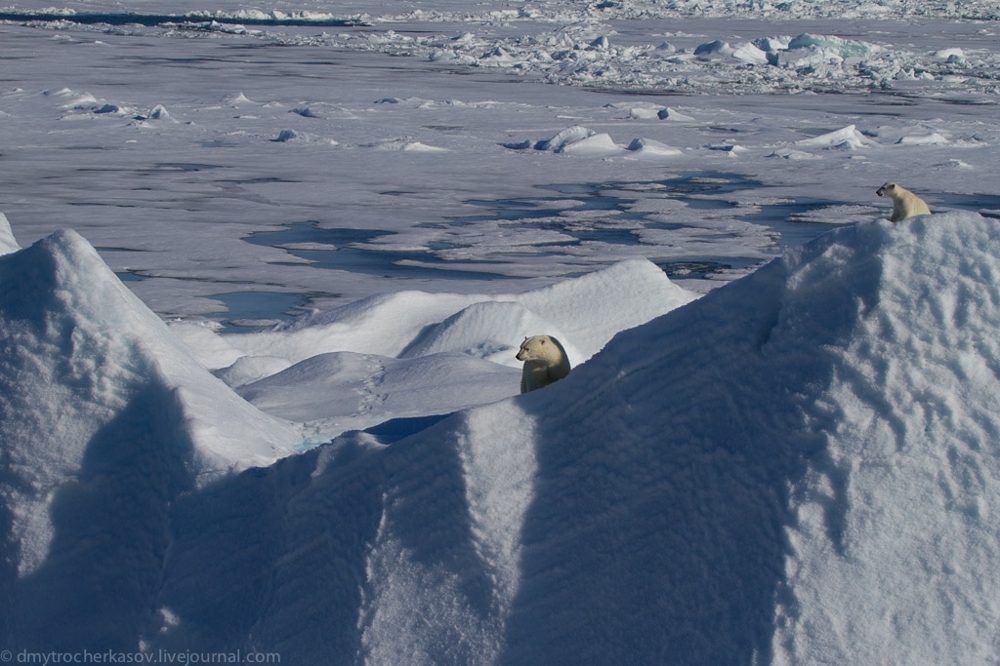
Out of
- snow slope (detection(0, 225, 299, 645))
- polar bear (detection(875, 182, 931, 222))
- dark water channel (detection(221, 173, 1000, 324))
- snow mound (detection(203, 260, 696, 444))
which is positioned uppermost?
polar bear (detection(875, 182, 931, 222))

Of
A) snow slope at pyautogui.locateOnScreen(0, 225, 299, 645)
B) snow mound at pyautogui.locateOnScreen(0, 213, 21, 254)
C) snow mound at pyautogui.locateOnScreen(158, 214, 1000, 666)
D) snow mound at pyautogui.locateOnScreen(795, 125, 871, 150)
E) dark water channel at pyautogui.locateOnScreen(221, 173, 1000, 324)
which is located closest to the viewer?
snow mound at pyautogui.locateOnScreen(158, 214, 1000, 666)

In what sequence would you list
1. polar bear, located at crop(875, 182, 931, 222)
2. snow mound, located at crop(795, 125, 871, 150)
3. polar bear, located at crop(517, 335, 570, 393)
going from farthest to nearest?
snow mound, located at crop(795, 125, 871, 150), polar bear, located at crop(875, 182, 931, 222), polar bear, located at crop(517, 335, 570, 393)

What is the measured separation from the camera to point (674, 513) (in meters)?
2.04

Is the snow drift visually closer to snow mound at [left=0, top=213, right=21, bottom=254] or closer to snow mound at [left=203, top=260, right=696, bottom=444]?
snow mound at [left=203, top=260, right=696, bottom=444]

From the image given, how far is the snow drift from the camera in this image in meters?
1.84

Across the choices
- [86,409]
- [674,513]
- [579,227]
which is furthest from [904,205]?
[579,227]

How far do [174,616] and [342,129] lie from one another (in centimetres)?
1231

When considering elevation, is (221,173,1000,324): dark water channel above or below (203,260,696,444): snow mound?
below

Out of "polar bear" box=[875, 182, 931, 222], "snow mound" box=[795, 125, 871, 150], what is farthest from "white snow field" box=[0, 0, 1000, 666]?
"snow mound" box=[795, 125, 871, 150]

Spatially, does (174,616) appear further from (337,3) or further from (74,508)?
(337,3)

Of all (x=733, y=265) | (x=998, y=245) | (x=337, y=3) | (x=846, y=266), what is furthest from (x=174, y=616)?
(x=337, y=3)

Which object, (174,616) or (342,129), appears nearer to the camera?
(174,616)

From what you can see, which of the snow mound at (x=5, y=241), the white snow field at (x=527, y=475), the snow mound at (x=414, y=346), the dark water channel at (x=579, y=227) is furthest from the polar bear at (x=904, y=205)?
the dark water channel at (x=579, y=227)

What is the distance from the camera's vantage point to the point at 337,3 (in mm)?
38031
